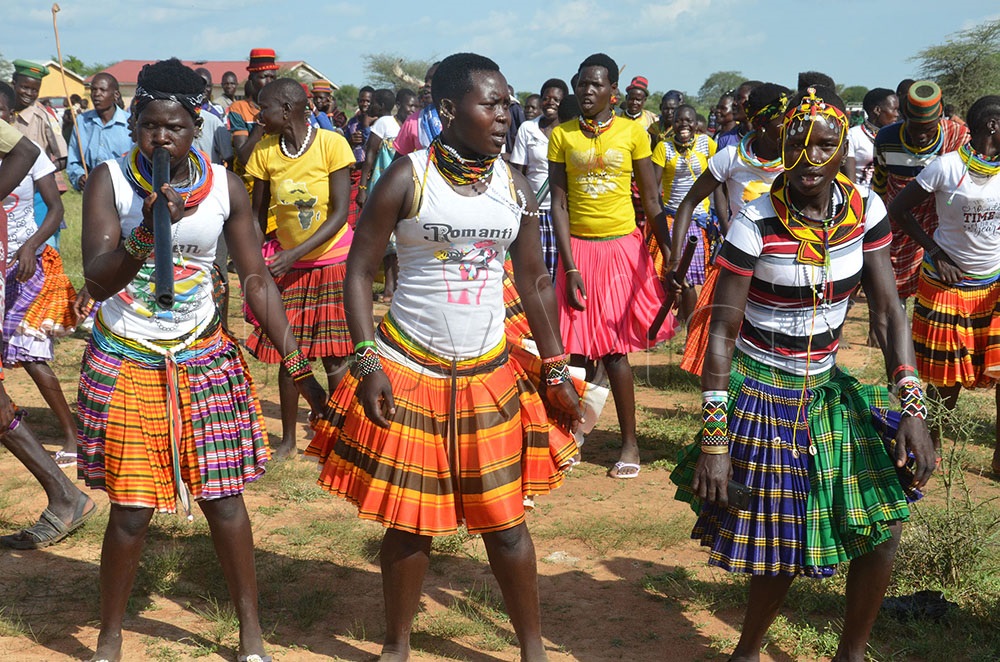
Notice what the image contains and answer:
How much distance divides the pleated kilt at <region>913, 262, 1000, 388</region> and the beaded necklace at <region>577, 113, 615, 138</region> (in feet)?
7.15

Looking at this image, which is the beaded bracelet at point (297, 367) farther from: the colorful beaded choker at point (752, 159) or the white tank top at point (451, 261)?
the colorful beaded choker at point (752, 159)

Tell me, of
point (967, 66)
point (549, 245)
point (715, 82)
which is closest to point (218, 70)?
point (715, 82)

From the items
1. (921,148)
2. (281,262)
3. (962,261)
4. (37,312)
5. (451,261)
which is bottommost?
(37,312)

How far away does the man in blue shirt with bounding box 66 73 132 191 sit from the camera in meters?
9.64

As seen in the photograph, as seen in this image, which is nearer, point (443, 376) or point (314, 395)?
point (443, 376)

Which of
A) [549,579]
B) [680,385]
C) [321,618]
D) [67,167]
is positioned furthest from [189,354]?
[67,167]

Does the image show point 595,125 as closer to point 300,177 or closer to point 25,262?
point 300,177

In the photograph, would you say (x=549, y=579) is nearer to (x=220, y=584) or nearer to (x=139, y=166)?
(x=220, y=584)

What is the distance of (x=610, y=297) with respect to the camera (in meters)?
6.69

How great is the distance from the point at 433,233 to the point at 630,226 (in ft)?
10.6

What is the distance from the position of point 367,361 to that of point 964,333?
4.11m

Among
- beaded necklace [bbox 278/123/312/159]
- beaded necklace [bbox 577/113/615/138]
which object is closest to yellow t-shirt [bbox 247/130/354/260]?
beaded necklace [bbox 278/123/312/159]

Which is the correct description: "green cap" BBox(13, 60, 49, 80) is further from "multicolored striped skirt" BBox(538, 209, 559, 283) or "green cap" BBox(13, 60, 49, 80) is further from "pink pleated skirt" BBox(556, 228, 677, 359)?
"pink pleated skirt" BBox(556, 228, 677, 359)

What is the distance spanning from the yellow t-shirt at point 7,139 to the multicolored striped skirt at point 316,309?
1993mm
